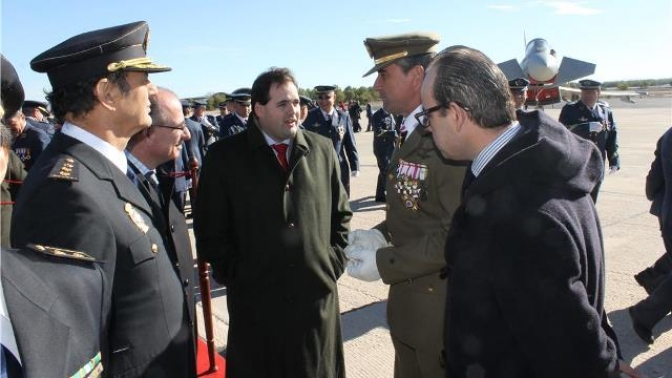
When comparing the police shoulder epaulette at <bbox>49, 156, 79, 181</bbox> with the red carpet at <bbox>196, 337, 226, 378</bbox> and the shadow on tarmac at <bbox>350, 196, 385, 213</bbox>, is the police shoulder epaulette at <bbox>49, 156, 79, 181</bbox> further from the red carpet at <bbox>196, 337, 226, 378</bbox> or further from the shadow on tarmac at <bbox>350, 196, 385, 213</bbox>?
the shadow on tarmac at <bbox>350, 196, 385, 213</bbox>

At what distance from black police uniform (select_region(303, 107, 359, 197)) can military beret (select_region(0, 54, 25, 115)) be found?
724 centimetres

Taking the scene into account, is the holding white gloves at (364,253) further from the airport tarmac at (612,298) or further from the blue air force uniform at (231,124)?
the blue air force uniform at (231,124)

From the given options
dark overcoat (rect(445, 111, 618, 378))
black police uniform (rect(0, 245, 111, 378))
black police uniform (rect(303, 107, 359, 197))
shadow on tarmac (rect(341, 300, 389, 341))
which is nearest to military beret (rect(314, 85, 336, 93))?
black police uniform (rect(303, 107, 359, 197))

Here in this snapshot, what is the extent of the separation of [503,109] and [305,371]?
1.84 metres

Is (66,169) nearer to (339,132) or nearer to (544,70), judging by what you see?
(339,132)

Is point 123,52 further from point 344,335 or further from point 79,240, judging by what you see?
point 344,335

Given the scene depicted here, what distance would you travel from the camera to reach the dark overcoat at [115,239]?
1.59 metres

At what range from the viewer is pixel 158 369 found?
187 centimetres

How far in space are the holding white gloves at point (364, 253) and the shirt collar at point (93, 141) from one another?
118 centimetres

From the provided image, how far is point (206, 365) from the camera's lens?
3777 millimetres

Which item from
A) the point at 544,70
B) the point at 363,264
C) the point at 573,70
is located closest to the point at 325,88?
the point at 363,264

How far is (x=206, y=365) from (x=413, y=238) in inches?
86.9

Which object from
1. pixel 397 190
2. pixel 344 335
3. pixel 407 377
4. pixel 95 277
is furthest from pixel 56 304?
pixel 344 335

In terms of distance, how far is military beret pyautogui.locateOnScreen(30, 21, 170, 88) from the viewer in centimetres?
190
